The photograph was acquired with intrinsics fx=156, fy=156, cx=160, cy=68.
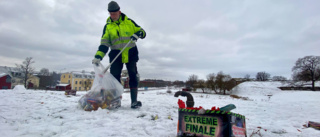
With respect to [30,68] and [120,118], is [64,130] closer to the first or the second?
[120,118]

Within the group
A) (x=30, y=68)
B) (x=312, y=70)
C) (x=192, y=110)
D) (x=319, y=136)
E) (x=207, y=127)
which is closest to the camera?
(x=207, y=127)

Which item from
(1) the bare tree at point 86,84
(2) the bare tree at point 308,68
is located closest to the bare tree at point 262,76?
(2) the bare tree at point 308,68

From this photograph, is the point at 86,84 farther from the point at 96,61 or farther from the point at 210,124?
the point at 210,124

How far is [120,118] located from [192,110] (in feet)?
4.74

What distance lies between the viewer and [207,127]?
73.2 inches

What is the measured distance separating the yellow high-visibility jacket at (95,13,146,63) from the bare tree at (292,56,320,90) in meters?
41.7

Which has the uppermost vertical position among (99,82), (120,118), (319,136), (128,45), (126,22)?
(126,22)

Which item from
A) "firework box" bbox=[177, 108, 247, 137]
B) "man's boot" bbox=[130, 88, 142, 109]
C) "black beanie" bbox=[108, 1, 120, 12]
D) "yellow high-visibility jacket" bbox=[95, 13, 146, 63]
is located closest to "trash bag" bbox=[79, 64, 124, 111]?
"man's boot" bbox=[130, 88, 142, 109]

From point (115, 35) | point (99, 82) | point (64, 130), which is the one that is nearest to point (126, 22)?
point (115, 35)

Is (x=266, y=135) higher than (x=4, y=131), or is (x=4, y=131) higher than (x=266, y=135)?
(x=4, y=131)

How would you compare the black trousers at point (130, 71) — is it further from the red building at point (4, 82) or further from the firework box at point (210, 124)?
the red building at point (4, 82)

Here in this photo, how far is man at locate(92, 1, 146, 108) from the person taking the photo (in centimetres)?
382

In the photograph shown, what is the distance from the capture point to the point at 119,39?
3877 millimetres

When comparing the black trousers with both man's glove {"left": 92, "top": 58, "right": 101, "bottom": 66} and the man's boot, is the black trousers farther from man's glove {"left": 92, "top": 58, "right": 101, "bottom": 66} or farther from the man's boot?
man's glove {"left": 92, "top": 58, "right": 101, "bottom": 66}
